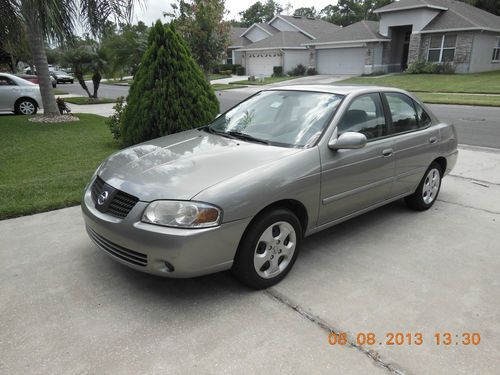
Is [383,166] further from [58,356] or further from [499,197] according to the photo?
[58,356]

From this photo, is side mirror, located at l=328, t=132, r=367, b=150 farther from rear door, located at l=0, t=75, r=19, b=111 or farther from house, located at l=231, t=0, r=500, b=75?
house, located at l=231, t=0, r=500, b=75

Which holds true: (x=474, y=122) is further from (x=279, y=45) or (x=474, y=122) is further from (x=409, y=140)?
(x=279, y=45)

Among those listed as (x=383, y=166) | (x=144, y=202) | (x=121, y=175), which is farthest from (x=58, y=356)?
(x=383, y=166)

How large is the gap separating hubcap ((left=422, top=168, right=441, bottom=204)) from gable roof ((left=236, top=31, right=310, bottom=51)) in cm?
3609

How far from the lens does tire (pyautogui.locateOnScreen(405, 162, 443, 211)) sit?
4.93 meters

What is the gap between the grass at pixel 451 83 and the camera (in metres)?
21.4

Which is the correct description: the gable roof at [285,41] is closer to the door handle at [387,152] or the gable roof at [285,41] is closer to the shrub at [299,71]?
the shrub at [299,71]

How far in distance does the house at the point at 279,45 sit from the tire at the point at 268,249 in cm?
3796

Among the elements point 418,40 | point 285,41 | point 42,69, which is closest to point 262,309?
point 42,69

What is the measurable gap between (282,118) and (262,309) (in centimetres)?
186

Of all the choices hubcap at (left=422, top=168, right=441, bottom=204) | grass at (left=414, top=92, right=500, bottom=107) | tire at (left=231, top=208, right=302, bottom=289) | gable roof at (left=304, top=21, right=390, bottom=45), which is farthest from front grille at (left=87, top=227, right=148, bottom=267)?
gable roof at (left=304, top=21, right=390, bottom=45)

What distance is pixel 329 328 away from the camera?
284 cm

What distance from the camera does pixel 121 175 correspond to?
3.33m

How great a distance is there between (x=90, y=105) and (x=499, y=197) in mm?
17523
